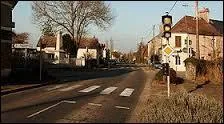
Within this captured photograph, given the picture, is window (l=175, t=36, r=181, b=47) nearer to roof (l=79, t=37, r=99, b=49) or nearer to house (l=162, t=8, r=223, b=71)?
house (l=162, t=8, r=223, b=71)

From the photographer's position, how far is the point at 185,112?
39.7 ft

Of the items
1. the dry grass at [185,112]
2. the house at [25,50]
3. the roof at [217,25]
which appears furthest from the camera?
the roof at [217,25]

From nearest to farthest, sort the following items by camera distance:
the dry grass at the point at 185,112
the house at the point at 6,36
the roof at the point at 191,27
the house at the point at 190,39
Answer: the dry grass at the point at 185,112, the house at the point at 6,36, the house at the point at 190,39, the roof at the point at 191,27

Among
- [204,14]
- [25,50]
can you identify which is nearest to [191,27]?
[204,14]

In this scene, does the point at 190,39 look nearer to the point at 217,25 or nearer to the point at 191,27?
the point at 191,27

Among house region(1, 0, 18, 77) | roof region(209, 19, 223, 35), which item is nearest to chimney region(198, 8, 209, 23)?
roof region(209, 19, 223, 35)

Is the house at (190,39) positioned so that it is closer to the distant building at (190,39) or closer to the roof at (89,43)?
the distant building at (190,39)

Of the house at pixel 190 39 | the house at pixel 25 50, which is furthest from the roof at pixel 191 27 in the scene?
the house at pixel 25 50

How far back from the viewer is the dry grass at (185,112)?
10.9 meters

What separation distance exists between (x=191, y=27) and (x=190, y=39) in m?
3.17

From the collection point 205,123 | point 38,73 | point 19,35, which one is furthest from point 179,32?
point 19,35

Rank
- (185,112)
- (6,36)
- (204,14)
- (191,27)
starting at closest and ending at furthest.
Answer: (185,112)
(6,36)
(191,27)
(204,14)

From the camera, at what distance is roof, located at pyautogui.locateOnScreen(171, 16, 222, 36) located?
2525 inches

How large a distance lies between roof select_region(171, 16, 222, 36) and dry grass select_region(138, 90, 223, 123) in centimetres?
4954
